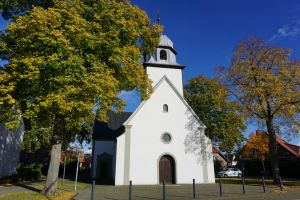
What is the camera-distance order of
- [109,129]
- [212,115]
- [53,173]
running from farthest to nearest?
[109,129]
[212,115]
[53,173]

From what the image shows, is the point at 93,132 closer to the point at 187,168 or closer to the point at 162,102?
the point at 162,102

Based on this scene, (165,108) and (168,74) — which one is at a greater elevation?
(168,74)

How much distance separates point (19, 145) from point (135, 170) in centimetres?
1641

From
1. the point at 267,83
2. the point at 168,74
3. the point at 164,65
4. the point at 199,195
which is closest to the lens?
the point at 199,195

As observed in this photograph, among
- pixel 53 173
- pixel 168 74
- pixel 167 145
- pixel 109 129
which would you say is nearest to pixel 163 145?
pixel 167 145

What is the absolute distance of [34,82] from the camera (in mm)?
11438

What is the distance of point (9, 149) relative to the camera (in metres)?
24.2

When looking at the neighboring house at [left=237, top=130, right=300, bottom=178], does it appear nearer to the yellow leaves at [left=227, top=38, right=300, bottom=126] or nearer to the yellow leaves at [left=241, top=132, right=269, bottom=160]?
the yellow leaves at [left=241, top=132, right=269, bottom=160]

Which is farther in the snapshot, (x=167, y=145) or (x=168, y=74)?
(x=168, y=74)

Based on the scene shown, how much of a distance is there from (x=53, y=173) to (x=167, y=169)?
36.1 feet

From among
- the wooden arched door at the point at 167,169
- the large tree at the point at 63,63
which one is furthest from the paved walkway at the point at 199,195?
the wooden arched door at the point at 167,169

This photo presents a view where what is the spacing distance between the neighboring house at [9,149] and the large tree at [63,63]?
430 inches

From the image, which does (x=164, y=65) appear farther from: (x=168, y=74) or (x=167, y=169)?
(x=167, y=169)

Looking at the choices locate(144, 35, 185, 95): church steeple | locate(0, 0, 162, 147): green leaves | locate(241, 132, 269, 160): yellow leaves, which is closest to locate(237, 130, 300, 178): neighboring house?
locate(241, 132, 269, 160): yellow leaves
